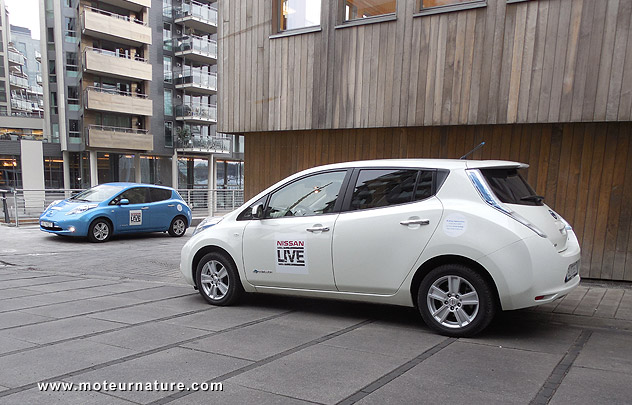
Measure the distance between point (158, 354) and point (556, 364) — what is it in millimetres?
3305

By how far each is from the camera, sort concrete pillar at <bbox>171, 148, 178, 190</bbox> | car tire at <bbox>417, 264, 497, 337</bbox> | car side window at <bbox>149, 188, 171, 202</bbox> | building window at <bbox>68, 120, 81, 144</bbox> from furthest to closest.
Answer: concrete pillar at <bbox>171, 148, 178, 190</bbox> → building window at <bbox>68, 120, 81, 144</bbox> → car side window at <bbox>149, 188, 171, 202</bbox> → car tire at <bbox>417, 264, 497, 337</bbox>

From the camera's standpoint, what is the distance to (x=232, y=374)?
3594 mm

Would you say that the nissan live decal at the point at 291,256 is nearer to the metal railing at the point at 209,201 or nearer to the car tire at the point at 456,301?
the car tire at the point at 456,301

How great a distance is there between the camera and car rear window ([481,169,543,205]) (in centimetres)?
444

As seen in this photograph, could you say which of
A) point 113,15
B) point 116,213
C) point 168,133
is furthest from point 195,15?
point 116,213

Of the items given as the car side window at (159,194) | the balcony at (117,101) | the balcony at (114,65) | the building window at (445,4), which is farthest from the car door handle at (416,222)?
the balcony at (114,65)

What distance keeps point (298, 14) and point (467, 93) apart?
141 inches

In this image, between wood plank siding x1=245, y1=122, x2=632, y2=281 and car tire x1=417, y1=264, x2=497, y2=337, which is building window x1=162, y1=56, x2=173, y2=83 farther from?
car tire x1=417, y1=264, x2=497, y2=337

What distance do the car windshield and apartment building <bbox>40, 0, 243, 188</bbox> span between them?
23.3 m

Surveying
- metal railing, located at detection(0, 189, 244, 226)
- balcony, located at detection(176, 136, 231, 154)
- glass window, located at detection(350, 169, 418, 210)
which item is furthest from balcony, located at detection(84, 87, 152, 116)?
glass window, located at detection(350, 169, 418, 210)

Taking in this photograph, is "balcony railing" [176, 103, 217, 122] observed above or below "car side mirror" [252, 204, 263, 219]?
above

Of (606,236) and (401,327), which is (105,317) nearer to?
(401,327)

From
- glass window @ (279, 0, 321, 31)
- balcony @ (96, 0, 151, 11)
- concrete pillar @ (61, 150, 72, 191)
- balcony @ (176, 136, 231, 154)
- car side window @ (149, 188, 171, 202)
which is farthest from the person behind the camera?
balcony @ (176, 136, 231, 154)

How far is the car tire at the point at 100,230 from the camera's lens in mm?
11969
